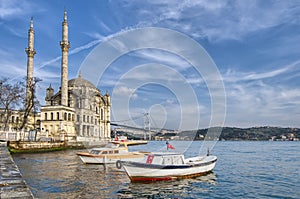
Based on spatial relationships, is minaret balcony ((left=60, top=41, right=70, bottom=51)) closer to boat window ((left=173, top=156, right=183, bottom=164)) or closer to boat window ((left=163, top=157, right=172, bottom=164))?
boat window ((left=173, top=156, right=183, bottom=164))

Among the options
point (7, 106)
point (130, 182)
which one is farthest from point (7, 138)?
point (130, 182)

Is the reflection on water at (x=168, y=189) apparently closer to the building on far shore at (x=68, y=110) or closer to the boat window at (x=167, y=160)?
the boat window at (x=167, y=160)

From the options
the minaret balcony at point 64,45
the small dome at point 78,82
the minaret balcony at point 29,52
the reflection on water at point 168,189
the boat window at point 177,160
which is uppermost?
the minaret balcony at point 64,45

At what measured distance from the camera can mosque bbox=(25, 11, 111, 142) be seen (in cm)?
6538

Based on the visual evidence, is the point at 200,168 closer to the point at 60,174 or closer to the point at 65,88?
the point at 60,174

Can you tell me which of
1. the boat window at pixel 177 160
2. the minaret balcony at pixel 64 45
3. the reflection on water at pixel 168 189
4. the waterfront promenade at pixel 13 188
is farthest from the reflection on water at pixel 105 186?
the minaret balcony at pixel 64 45

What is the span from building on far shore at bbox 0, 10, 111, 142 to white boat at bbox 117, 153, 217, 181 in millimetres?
39059

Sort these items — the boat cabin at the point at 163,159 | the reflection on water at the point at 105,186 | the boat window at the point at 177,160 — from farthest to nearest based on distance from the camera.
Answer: the boat window at the point at 177,160 < the boat cabin at the point at 163,159 < the reflection on water at the point at 105,186

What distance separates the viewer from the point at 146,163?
18797 millimetres

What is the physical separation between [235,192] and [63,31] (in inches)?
2418

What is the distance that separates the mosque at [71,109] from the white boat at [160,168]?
3917 cm

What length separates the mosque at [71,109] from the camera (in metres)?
65.4

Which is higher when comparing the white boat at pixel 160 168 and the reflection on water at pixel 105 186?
the white boat at pixel 160 168

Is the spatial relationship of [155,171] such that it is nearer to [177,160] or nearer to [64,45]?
[177,160]
